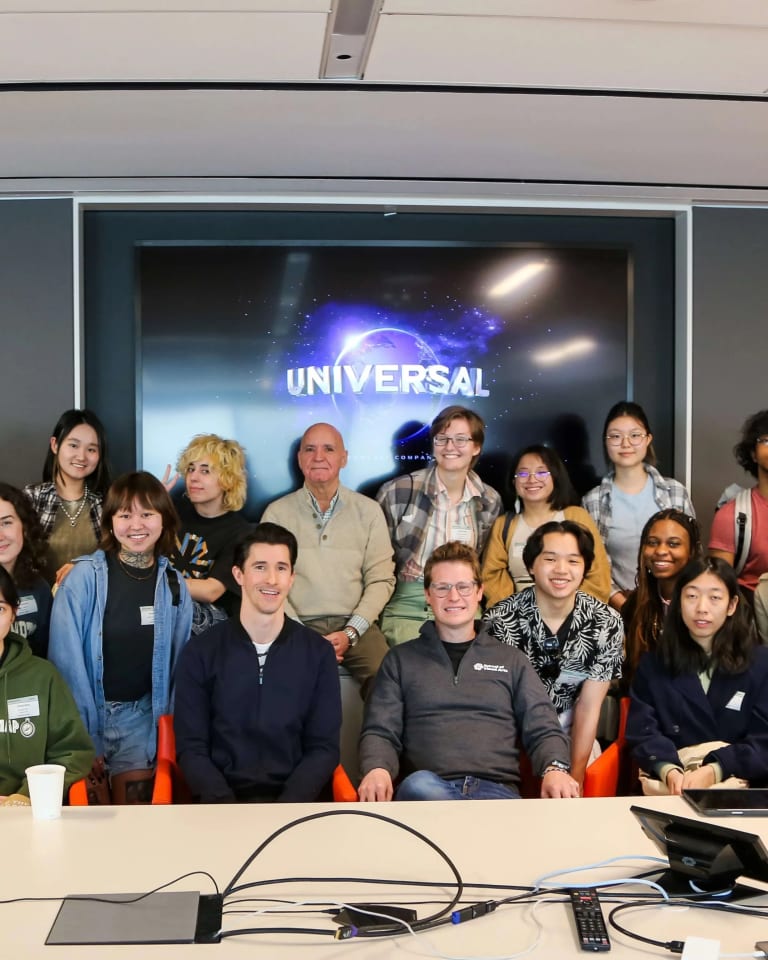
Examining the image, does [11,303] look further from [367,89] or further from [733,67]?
[733,67]

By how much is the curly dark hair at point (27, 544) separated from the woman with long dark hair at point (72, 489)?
33cm

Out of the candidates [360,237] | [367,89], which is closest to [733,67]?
[367,89]

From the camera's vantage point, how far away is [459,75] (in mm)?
3410

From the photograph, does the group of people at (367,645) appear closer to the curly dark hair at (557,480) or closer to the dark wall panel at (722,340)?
the curly dark hair at (557,480)

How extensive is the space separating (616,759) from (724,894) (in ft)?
4.56

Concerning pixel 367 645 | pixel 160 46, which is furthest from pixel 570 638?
pixel 160 46

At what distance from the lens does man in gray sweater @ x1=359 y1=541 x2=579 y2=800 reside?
316cm

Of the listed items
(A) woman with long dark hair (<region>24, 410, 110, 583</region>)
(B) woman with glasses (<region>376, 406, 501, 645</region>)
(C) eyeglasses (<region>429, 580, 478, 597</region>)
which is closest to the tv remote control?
(C) eyeglasses (<region>429, 580, 478, 597</region>)

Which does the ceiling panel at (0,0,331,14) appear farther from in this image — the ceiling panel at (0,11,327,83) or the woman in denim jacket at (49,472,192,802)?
the woman in denim jacket at (49,472,192,802)

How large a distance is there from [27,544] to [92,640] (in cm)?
53

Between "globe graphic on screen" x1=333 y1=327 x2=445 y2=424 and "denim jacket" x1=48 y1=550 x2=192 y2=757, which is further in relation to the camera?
"globe graphic on screen" x1=333 y1=327 x2=445 y2=424

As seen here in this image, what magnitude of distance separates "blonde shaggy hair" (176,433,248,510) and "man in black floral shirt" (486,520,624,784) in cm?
155

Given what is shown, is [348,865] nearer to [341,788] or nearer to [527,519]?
[341,788]

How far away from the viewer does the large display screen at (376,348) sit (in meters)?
4.96
